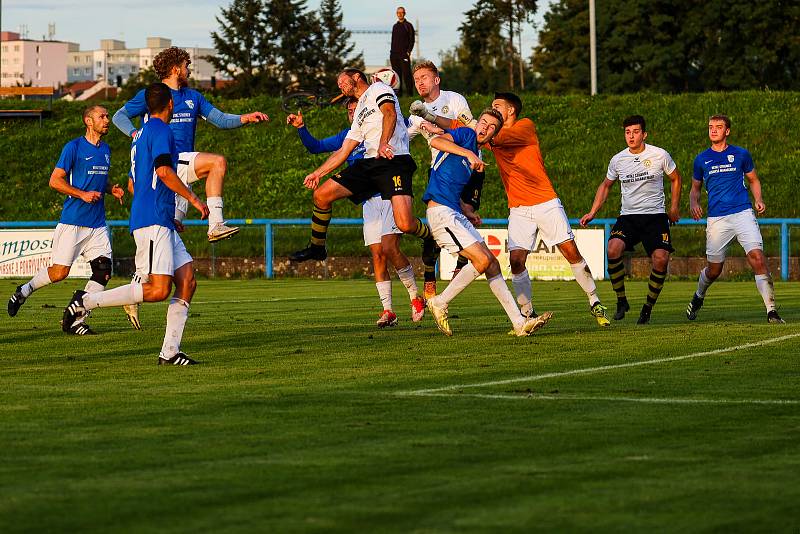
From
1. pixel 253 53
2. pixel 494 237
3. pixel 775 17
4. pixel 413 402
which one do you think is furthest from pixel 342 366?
pixel 253 53

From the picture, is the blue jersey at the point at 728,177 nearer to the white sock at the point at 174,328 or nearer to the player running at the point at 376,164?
the player running at the point at 376,164

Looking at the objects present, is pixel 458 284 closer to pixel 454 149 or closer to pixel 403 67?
pixel 454 149

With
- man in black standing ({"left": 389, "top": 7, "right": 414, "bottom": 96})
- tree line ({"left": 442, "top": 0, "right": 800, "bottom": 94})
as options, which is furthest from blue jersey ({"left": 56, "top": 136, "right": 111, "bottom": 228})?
tree line ({"left": 442, "top": 0, "right": 800, "bottom": 94})

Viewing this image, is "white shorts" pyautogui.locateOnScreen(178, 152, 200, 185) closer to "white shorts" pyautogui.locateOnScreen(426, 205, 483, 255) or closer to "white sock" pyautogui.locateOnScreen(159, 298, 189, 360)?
"white shorts" pyautogui.locateOnScreen(426, 205, 483, 255)

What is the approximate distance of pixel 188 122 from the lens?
15297 millimetres

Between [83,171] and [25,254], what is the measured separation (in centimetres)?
1690

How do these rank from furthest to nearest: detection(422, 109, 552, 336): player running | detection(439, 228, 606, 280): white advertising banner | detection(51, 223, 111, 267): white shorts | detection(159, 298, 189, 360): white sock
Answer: detection(439, 228, 606, 280): white advertising banner
detection(51, 223, 111, 267): white shorts
detection(422, 109, 552, 336): player running
detection(159, 298, 189, 360): white sock

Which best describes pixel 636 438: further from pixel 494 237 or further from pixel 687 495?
pixel 494 237

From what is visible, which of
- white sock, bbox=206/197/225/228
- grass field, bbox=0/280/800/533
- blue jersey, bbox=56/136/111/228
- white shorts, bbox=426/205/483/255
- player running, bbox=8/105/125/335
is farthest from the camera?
blue jersey, bbox=56/136/111/228

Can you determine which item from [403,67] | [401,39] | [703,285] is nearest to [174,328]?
[703,285]

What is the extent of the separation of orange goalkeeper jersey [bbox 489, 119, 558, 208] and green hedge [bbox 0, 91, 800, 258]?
2122 centimetres

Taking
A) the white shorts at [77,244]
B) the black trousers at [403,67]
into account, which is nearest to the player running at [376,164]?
the white shorts at [77,244]

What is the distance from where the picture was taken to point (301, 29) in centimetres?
8062

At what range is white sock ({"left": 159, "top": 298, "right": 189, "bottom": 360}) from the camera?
37.3ft
